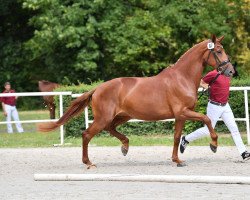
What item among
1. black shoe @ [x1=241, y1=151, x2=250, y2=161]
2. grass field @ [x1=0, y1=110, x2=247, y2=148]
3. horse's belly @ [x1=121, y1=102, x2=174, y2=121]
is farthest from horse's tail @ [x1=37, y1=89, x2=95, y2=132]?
grass field @ [x1=0, y1=110, x2=247, y2=148]

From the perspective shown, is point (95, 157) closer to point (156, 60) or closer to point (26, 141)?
point (26, 141)

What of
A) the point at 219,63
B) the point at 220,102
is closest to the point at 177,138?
the point at 220,102

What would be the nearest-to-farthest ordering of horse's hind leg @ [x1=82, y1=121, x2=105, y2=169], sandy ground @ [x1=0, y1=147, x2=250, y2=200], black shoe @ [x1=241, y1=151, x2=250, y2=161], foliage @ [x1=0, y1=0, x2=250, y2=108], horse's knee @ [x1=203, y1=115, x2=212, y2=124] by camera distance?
sandy ground @ [x1=0, y1=147, x2=250, y2=200], horse's knee @ [x1=203, y1=115, x2=212, y2=124], horse's hind leg @ [x1=82, y1=121, x2=105, y2=169], black shoe @ [x1=241, y1=151, x2=250, y2=161], foliage @ [x1=0, y1=0, x2=250, y2=108]

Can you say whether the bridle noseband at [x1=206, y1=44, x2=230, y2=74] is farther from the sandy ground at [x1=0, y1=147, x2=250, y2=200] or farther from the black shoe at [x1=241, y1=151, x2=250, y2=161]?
the sandy ground at [x1=0, y1=147, x2=250, y2=200]

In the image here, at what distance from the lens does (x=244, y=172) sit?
41.1ft

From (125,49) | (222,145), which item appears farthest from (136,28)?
(222,145)

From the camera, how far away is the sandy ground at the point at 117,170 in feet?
34.3

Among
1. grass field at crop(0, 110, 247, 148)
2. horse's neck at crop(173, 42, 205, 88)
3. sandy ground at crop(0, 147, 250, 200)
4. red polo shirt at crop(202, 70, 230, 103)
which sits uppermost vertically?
horse's neck at crop(173, 42, 205, 88)

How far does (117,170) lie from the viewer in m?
13.4

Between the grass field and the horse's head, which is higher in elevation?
the horse's head

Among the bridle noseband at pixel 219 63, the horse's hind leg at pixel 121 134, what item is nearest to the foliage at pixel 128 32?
the horse's hind leg at pixel 121 134

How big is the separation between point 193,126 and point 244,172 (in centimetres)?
705

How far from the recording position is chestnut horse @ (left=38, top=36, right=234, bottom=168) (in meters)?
13.7

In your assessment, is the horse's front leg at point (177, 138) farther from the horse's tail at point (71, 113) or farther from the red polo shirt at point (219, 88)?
the horse's tail at point (71, 113)
